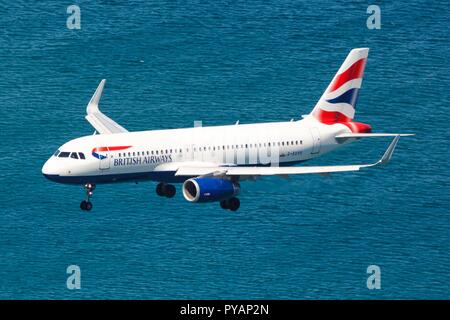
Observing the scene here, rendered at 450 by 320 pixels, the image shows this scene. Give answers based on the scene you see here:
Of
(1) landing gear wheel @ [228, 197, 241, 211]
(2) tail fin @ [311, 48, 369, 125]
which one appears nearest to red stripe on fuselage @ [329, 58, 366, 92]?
(2) tail fin @ [311, 48, 369, 125]

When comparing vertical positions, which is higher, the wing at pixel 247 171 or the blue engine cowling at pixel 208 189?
the wing at pixel 247 171

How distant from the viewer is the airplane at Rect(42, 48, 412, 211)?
163250mm

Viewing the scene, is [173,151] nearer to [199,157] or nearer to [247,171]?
[199,157]

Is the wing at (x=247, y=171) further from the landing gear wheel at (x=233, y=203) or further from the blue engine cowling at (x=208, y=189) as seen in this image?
the landing gear wheel at (x=233, y=203)

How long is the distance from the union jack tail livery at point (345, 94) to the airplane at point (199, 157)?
3.10 meters

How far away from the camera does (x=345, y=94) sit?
185250 millimetres

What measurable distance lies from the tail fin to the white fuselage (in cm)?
595

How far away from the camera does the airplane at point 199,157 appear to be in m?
163

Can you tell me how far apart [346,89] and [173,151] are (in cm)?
2654

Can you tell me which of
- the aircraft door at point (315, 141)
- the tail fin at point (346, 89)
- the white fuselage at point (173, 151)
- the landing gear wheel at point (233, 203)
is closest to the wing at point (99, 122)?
the white fuselage at point (173, 151)
